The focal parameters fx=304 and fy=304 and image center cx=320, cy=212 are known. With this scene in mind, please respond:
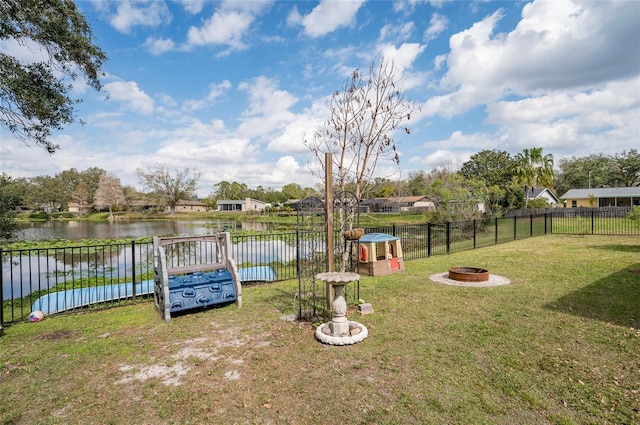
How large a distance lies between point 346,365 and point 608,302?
15.8ft

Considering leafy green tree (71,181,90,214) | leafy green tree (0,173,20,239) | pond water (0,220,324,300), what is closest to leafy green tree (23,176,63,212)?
leafy green tree (71,181,90,214)

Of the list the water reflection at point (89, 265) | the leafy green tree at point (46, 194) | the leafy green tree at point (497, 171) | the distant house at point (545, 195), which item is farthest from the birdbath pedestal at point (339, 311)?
the leafy green tree at point (46, 194)

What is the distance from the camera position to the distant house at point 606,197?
33.4 metres

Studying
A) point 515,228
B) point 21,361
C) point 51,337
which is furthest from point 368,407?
point 515,228

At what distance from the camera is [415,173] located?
6712 cm

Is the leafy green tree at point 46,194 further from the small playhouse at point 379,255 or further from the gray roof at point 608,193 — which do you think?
the gray roof at point 608,193

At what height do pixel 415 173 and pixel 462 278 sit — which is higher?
pixel 415 173

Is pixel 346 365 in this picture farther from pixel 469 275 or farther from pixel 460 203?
pixel 460 203

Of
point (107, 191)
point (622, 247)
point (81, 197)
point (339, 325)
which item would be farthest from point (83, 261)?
point (81, 197)

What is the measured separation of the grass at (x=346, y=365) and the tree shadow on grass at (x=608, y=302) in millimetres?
33

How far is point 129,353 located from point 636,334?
6.19 m

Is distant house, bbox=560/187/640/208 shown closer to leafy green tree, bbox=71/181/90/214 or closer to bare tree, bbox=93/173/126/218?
bare tree, bbox=93/173/126/218

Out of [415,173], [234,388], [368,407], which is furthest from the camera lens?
[415,173]

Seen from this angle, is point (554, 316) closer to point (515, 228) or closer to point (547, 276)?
point (547, 276)
